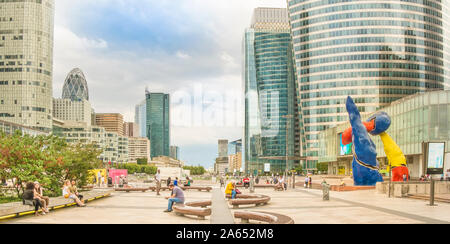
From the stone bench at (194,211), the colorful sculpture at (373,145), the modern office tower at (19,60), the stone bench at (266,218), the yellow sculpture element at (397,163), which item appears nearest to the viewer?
the stone bench at (266,218)

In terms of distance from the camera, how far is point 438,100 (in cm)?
5316

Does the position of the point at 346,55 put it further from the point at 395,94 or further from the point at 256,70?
the point at 256,70

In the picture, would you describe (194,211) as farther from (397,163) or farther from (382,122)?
(382,122)

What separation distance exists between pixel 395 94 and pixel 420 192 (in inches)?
3928

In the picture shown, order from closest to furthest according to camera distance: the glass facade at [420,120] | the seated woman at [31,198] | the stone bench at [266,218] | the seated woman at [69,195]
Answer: the stone bench at [266,218]
the seated woman at [31,198]
the seated woman at [69,195]
the glass facade at [420,120]

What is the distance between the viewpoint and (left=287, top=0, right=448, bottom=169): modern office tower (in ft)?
405

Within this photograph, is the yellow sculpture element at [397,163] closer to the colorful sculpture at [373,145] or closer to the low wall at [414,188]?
the colorful sculpture at [373,145]

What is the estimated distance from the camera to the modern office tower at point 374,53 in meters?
123

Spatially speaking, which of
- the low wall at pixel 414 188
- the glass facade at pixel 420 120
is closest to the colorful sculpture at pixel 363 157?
the low wall at pixel 414 188

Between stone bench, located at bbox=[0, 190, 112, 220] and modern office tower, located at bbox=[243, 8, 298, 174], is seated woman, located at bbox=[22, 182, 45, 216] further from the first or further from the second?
modern office tower, located at bbox=[243, 8, 298, 174]

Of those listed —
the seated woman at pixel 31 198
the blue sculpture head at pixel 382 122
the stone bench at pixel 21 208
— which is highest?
the blue sculpture head at pixel 382 122
